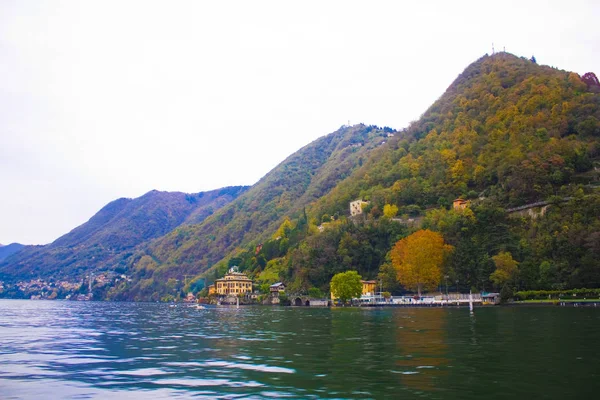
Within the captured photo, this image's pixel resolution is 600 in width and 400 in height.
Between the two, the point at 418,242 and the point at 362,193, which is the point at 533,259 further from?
the point at 362,193

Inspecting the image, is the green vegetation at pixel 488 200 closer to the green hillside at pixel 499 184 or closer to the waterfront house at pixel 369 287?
the green hillside at pixel 499 184

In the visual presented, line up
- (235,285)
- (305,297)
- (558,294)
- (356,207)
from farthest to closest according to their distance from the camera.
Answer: (235,285)
(356,207)
(305,297)
(558,294)

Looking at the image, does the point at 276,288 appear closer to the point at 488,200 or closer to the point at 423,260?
the point at 423,260

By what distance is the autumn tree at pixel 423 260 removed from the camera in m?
113

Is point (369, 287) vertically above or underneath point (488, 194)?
underneath

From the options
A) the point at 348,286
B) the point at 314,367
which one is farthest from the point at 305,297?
the point at 314,367

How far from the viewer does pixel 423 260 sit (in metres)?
112

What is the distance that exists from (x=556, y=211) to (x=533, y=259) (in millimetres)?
12967

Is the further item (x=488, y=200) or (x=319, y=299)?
(x=319, y=299)

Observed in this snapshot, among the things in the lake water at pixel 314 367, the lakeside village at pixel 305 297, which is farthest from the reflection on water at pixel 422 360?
the lakeside village at pixel 305 297

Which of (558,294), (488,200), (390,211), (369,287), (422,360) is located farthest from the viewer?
(390,211)

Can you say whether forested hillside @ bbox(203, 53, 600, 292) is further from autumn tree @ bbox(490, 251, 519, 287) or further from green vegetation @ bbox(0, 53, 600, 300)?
autumn tree @ bbox(490, 251, 519, 287)

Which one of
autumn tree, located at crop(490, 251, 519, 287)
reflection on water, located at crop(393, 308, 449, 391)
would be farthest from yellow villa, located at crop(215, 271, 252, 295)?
reflection on water, located at crop(393, 308, 449, 391)

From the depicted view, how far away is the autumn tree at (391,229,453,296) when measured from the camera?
113 metres
